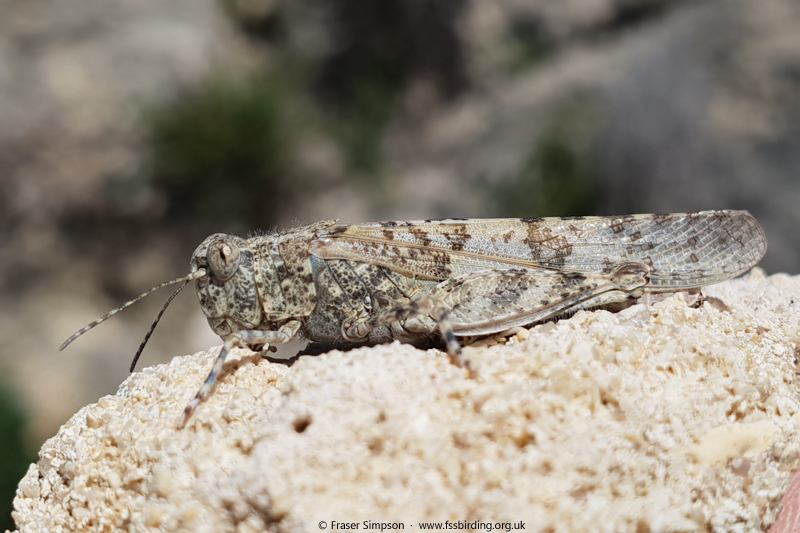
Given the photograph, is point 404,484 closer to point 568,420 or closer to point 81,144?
point 568,420

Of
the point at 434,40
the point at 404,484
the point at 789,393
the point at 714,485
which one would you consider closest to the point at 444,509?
the point at 404,484

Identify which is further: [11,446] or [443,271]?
[11,446]

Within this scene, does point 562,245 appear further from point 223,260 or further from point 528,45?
point 528,45

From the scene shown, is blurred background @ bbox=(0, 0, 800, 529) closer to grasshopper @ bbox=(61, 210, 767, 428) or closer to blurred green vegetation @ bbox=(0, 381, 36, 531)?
blurred green vegetation @ bbox=(0, 381, 36, 531)

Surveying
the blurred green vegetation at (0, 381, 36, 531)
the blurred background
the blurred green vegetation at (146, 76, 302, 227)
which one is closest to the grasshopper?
the blurred green vegetation at (0, 381, 36, 531)

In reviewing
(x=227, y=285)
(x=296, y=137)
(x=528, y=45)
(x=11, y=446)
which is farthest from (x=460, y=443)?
(x=528, y=45)

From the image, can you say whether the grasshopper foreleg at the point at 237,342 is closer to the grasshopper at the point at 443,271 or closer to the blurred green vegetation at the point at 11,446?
the grasshopper at the point at 443,271
